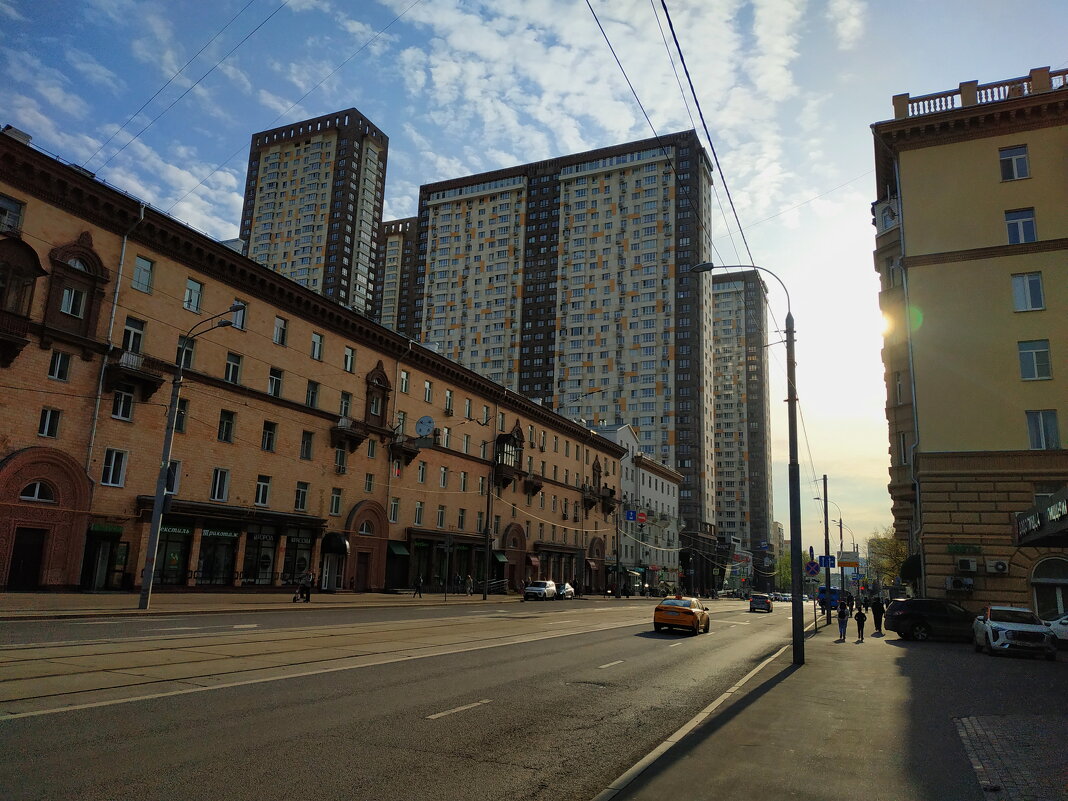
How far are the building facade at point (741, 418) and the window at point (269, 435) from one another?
120268 mm

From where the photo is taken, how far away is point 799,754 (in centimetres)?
805

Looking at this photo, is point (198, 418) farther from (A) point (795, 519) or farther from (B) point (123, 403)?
(A) point (795, 519)

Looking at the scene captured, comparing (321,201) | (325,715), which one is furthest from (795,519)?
(321,201)

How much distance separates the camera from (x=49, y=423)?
28.5m

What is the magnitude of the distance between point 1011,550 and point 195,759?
3008cm

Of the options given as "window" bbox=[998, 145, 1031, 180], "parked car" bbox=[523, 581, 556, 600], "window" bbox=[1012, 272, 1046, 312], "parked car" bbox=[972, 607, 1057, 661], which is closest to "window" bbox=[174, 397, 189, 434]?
"parked car" bbox=[523, 581, 556, 600]

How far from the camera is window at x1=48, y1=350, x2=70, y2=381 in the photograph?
2862cm

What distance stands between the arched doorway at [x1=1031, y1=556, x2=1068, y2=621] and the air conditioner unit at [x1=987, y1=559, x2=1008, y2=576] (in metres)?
0.98

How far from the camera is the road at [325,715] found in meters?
6.21

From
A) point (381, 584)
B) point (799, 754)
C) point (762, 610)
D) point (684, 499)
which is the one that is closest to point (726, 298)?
point (684, 499)

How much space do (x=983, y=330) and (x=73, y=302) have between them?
37401 millimetres

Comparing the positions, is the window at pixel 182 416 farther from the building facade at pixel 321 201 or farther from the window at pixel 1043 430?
the building facade at pixel 321 201

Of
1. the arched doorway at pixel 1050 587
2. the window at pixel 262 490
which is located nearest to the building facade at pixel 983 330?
the arched doorway at pixel 1050 587

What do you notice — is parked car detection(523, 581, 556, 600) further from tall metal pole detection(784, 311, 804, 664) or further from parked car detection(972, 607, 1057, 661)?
tall metal pole detection(784, 311, 804, 664)
